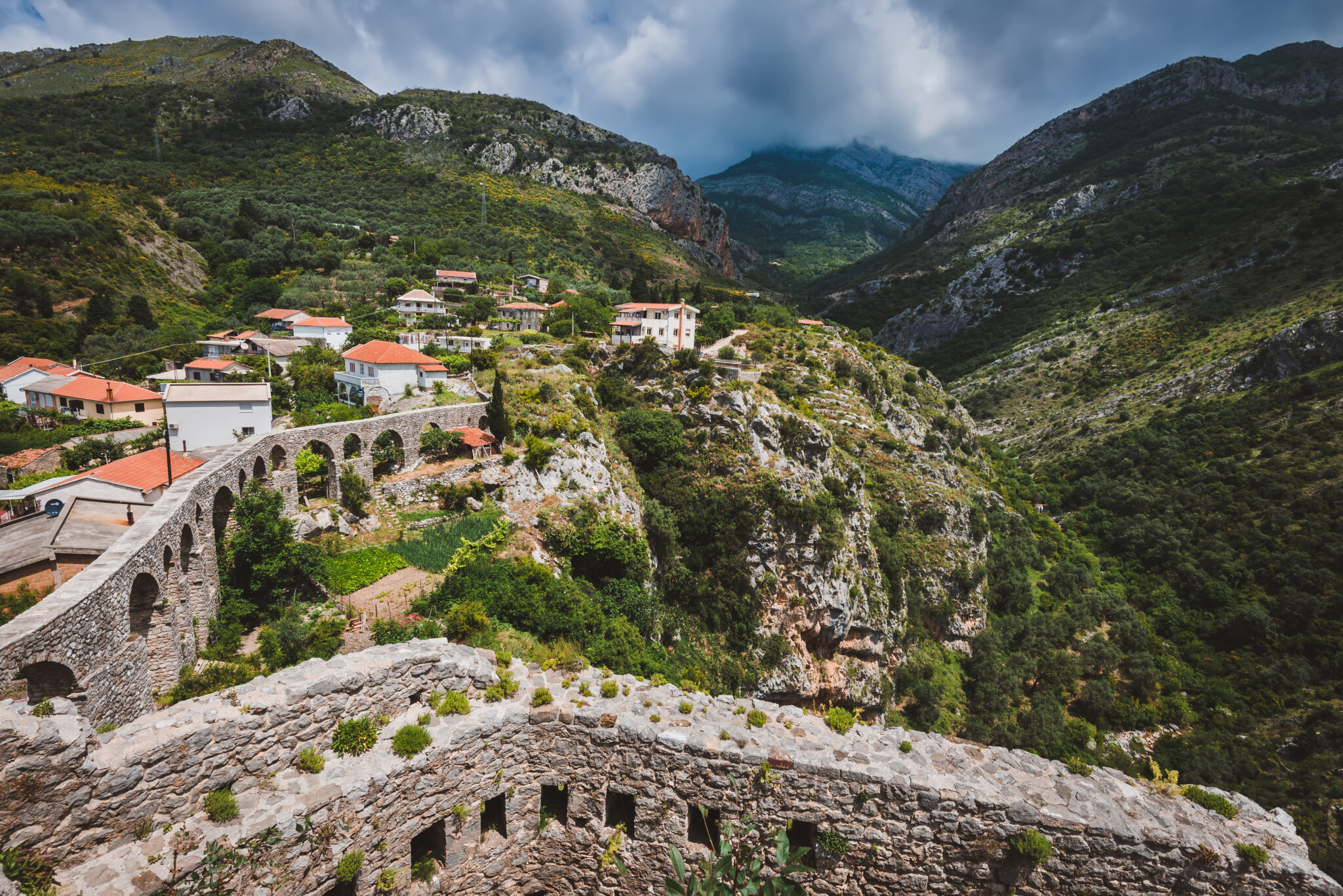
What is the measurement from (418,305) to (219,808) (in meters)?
53.8

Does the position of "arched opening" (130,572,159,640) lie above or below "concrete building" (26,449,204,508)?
below

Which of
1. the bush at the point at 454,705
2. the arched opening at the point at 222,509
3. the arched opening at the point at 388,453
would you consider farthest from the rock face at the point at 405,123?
the bush at the point at 454,705

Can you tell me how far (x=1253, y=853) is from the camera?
7.16 meters

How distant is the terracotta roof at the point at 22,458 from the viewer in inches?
903

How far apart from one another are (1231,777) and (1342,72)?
587 ft

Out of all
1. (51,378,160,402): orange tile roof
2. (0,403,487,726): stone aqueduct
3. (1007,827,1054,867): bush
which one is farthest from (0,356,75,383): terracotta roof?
(1007,827,1054,867): bush

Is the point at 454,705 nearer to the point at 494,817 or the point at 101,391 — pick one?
the point at 494,817

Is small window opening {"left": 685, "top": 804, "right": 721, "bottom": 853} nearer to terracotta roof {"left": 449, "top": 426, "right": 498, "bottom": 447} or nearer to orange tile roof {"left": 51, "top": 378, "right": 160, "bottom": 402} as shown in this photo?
terracotta roof {"left": 449, "top": 426, "right": 498, "bottom": 447}

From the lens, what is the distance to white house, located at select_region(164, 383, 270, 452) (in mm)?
22406

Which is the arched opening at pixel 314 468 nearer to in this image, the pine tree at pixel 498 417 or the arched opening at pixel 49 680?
the pine tree at pixel 498 417

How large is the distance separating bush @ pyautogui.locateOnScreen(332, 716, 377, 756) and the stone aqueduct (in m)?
4.31

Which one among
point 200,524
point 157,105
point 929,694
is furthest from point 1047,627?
point 157,105

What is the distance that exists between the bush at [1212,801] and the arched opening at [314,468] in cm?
2797

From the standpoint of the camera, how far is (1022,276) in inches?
3883
